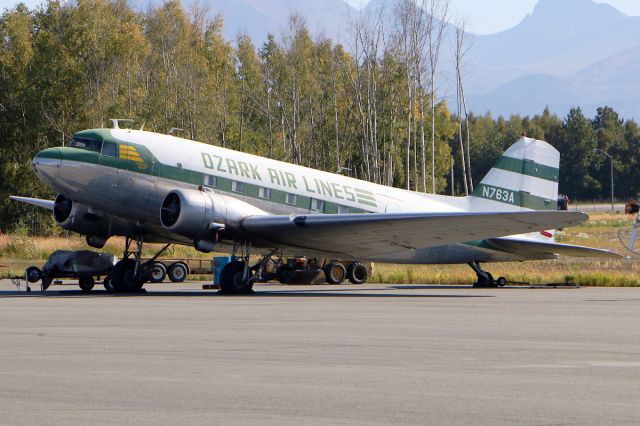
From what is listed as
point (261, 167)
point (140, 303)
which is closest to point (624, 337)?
point (140, 303)

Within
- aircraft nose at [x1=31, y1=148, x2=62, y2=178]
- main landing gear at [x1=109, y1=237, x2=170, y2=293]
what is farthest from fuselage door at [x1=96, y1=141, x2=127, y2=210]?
main landing gear at [x1=109, y1=237, x2=170, y2=293]

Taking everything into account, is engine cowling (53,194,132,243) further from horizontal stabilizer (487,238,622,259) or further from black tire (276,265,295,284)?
horizontal stabilizer (487,238,622,259)

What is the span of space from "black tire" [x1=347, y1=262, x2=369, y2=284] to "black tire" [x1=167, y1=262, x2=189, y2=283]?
20.5ft

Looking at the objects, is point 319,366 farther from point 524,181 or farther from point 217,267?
point 217,267

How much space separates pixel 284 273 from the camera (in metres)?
36.3

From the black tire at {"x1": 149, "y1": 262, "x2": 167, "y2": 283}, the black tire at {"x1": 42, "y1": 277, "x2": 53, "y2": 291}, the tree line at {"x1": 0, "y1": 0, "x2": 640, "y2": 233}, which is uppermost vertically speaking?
the tree line at {"x1": 0, "y1": 0, "x2": 640, "y2": 233}

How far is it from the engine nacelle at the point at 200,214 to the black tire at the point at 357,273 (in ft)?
35.3

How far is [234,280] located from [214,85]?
59208 mm

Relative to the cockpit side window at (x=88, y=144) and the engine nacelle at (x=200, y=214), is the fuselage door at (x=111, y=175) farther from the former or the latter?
the engine nacelle at (x=200, y=214)

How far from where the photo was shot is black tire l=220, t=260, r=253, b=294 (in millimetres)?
26781

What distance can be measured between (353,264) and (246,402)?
28744mm

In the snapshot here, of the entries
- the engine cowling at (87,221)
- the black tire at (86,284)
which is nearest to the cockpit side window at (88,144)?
the engine cowling at (87,221)

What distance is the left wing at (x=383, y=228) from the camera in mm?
24656

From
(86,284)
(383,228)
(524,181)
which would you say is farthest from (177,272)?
(383,228)
